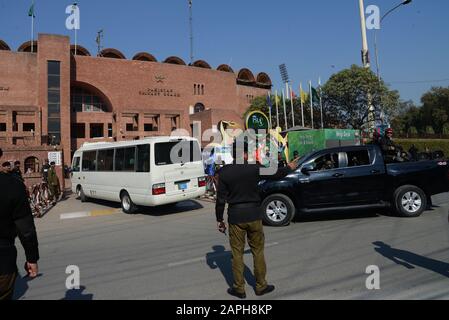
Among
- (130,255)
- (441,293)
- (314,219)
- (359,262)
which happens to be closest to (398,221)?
(314,219)

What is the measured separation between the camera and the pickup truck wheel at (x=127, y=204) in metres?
12.5

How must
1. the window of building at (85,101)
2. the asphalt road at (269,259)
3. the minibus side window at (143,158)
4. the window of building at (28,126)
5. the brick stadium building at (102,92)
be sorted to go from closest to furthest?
the asphalt road at (269,259), the minibus side window at (143,158), the brick stadium building at (102,92), the window of building at (28,126), the window of building at (85,101)

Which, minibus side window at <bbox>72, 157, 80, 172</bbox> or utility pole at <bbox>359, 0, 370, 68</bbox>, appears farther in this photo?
utility pole at <bbox>359, 0, 370, 68</bbox>

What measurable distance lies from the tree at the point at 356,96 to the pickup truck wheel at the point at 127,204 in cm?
2256

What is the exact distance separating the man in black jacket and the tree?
2932cm

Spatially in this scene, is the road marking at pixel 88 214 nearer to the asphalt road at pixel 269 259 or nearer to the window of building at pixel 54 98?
the asphalt road at pixel 269 259

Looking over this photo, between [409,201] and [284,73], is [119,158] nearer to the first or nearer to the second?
[409,201]

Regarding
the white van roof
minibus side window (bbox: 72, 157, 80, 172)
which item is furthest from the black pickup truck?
minibus side window (bbox: 72, 157, 80, 172)

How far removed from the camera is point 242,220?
454cm

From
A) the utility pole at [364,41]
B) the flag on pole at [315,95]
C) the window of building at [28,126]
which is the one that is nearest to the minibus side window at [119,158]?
the utility pole at [364,41]

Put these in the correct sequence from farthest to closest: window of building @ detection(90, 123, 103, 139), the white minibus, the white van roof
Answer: window of building @ detection(90, 123, 103, 139)
the white van roof
the white minibus

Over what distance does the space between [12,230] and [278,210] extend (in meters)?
6.63

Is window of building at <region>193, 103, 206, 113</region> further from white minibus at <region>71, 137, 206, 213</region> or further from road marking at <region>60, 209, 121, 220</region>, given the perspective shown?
road marking at <region>60, 209, 121, 220</region>

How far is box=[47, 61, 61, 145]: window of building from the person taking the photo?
43.2 meters
